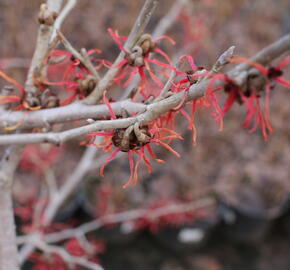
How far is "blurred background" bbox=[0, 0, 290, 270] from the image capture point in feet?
5.30

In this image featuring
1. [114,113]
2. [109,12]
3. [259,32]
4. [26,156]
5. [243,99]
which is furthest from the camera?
[259,32]

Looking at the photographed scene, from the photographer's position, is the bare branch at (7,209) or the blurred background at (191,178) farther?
the blurred background at (191,178)

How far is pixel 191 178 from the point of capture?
5.88ft

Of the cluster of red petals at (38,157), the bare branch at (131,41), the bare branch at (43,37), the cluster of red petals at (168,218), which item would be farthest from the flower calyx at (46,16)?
the cluster of red petals at (168,218)

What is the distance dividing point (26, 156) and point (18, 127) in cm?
116

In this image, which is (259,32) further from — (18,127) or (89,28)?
(18,127)

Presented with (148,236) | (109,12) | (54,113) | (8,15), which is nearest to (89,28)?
(109,12)

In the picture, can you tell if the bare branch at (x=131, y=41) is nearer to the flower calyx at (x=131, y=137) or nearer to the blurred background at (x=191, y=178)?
the flower calyx at (x=131, y=137)

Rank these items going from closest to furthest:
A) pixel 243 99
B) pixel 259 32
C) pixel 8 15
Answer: pixel 243 99
pixel 8 15
pixel 259 32

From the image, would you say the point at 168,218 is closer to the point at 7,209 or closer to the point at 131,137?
the point at 7,209

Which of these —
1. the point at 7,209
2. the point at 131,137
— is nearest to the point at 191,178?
the point at 7,209

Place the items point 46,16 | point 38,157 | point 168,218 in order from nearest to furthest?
point 46,16
point 38,157
point 168,218

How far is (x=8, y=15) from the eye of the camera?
200 cm

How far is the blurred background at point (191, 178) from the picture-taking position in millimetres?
1614
